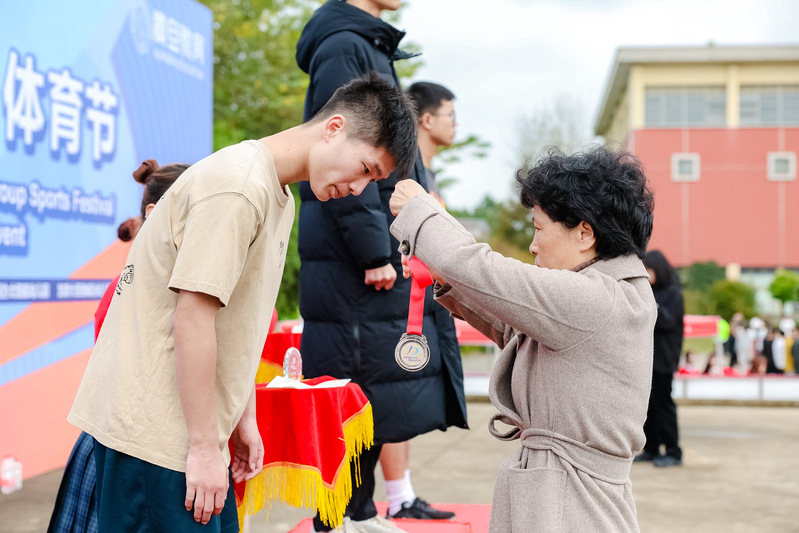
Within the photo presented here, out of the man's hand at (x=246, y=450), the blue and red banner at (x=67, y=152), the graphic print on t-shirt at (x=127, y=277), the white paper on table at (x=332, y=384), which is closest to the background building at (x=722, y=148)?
the blue and red banner at (x=67, y=152)

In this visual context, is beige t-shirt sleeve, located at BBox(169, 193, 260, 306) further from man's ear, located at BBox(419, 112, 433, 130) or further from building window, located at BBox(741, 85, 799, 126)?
building window, located at BBox(741, 85, 799, 126)

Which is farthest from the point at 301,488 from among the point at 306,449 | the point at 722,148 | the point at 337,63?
the point at 722,148

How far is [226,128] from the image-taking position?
11.6 m

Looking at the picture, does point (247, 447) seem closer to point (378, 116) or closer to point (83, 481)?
point (83, 481)

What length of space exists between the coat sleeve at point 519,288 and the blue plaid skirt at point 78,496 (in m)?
1.21

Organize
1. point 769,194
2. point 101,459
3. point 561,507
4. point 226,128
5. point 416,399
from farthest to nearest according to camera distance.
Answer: point 769,194 → point 226,128 → point 416,399 → point 101,459 → point 561,507

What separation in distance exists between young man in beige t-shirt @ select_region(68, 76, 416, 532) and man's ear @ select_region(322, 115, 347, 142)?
2 cm

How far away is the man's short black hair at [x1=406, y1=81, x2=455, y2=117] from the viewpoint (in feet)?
10.6

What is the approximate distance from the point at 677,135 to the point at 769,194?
10.2 feet

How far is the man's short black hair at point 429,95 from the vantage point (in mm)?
3234

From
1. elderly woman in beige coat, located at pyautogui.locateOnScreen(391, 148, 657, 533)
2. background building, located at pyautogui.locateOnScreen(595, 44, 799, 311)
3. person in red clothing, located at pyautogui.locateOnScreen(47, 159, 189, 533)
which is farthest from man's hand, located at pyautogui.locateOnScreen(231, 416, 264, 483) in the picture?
background building, located at pyautogui.locateOnScreen(595, 44, 799, 311)

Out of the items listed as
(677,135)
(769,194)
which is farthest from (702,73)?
(769,194)

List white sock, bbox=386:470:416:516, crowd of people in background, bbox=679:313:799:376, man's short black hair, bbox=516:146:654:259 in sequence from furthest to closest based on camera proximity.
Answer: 1. crowd of people in background, bbox=679:313:799:376
2. white sock, bbox=386:470:416:516
3. man's short black hair, bbox=516:146:654:259

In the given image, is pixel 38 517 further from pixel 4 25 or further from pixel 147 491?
pixel 147 491
